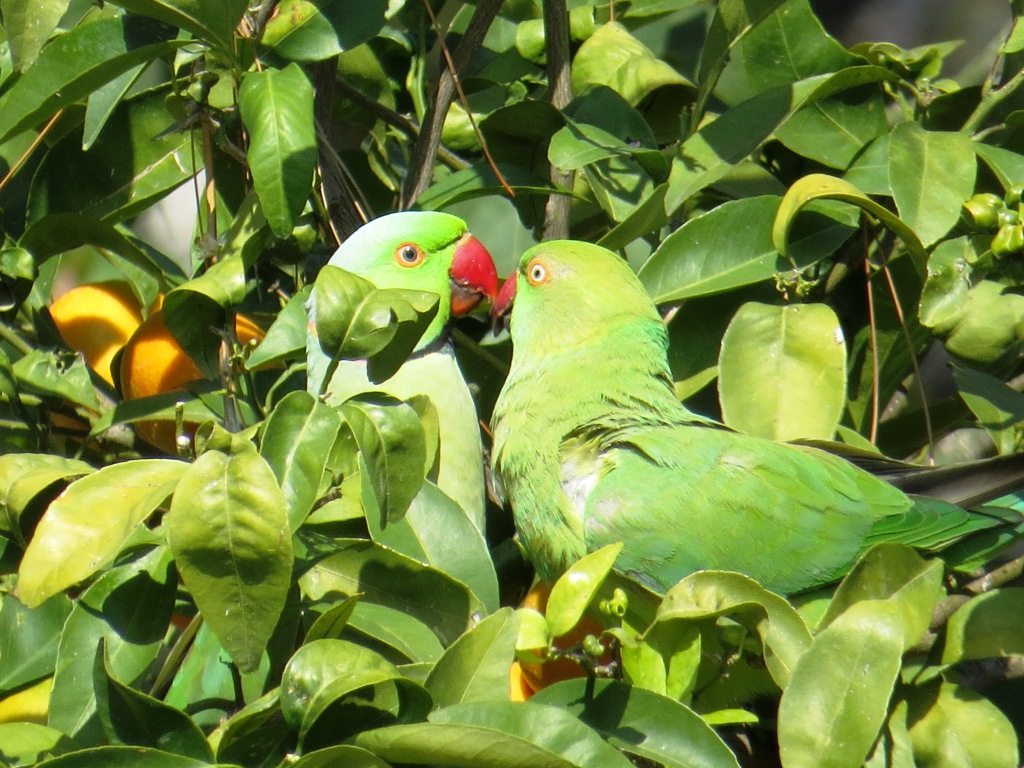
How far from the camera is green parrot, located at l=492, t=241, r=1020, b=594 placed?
5.49ft

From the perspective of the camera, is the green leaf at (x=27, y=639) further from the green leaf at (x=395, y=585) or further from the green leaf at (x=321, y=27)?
the green leaf at (x=321, y=27)

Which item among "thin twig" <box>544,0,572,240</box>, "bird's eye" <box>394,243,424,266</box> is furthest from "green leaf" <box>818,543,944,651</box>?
"bird's eye" <box>394,243,424,266</box>

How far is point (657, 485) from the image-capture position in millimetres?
1692

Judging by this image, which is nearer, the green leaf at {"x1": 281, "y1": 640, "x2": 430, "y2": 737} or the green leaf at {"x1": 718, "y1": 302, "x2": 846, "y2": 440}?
the green leaf at {"x1": 281, "y1": 640, "x2": 430, "y2": 737}

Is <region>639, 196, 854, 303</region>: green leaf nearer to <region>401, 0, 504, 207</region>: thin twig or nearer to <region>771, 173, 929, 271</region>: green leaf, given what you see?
<region>771, 173, 929, 271</region>: green leaf

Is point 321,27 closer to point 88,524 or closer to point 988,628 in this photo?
point 88,524

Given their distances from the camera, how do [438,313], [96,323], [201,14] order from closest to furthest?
[201,14] → [96,323] → [438,313]

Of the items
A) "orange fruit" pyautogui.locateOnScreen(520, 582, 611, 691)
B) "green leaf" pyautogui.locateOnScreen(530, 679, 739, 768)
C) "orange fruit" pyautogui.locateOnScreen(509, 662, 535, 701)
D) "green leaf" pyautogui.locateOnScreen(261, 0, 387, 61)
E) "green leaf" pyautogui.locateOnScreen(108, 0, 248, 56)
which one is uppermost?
"green leaf" pyautogui.locateOnScreen(108, 0, 248, 56)

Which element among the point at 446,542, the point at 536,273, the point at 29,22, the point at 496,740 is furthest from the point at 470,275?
the point at 496,740

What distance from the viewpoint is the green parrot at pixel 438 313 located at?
1.91 m

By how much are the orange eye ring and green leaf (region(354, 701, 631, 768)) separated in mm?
1034

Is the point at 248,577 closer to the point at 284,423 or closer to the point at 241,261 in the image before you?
the point at 284,423

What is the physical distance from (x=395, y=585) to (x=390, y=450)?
25 cm

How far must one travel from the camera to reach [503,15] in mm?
2068
